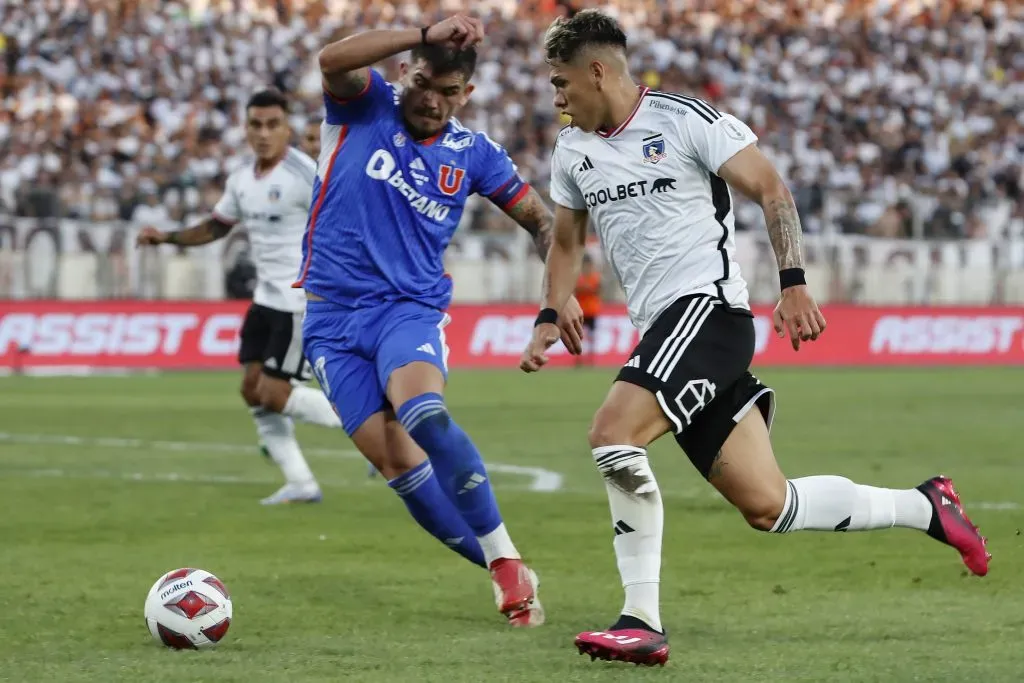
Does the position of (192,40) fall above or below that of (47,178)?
above

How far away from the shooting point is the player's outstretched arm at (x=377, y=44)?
249 inches

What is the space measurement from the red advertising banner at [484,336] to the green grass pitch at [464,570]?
8.72 metres

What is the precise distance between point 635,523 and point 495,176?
2.06 meters

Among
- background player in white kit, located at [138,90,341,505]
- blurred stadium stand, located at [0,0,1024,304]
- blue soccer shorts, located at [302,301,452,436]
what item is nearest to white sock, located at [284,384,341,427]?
background player in white kit, located at [138,90,341,505]

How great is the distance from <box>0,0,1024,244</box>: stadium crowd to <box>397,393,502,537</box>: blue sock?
18.3 metres

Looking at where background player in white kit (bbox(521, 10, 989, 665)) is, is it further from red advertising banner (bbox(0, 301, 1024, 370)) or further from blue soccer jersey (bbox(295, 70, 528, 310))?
red advertising banner (bbox(0, 301, 1024, 370))

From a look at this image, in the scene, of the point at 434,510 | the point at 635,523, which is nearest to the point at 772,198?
the point at 635,523

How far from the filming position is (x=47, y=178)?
2614cm

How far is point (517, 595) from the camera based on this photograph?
21.4 ft

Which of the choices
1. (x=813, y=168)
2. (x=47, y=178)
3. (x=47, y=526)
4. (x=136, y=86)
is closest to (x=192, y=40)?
(x=136, y=86)

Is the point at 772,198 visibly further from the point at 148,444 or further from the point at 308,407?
the point at 148,444

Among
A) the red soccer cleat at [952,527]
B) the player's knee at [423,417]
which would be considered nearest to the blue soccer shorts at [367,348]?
the player's knee at [423,417]

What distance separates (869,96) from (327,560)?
29.2 meters

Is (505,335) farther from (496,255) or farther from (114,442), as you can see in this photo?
(114,442)
